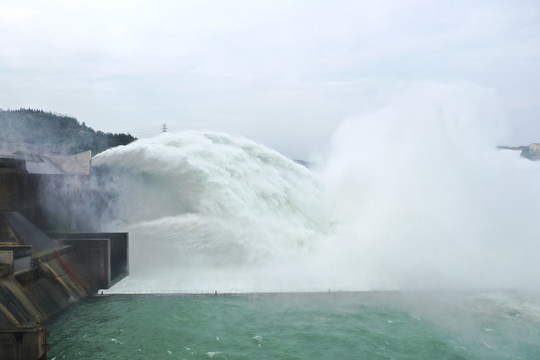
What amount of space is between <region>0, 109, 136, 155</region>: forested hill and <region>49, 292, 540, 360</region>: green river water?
850 inches

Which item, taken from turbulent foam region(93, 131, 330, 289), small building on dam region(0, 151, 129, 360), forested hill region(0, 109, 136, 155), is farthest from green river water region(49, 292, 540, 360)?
forested hill region(0, 109, 136, 155)

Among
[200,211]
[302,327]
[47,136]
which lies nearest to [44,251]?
[200,211]

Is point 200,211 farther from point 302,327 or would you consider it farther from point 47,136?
point 47,136

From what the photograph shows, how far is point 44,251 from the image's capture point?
51.6 feet

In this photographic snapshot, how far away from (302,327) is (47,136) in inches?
1403

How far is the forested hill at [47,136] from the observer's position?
34219 mm

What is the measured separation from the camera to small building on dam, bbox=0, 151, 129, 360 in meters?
11.6

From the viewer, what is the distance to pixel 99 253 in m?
17.1

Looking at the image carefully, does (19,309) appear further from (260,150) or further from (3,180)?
(260,150)

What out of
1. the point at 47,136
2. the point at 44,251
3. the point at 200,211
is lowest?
the point at 44,251

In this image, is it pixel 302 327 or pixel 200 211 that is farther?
pixel 200 211

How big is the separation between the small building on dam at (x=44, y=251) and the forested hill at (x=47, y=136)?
13.7m

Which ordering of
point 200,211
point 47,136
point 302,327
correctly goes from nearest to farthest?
point 302,327
point 200,211
point 47,136

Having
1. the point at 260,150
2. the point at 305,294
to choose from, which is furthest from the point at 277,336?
the point at 260,150
